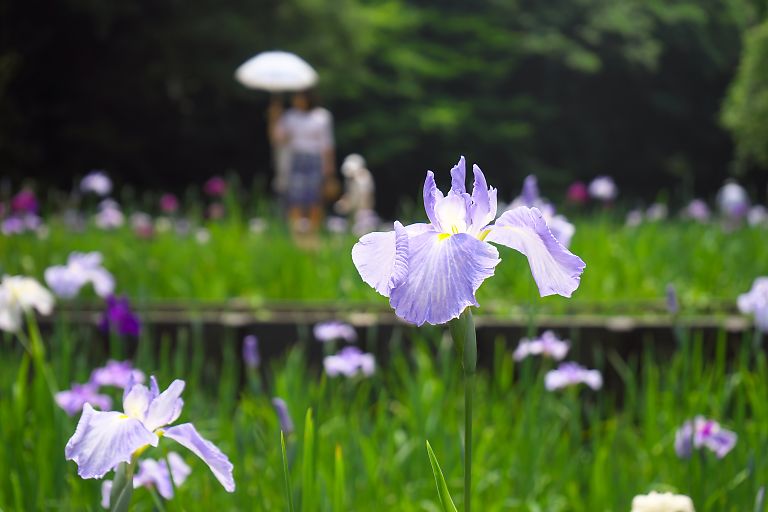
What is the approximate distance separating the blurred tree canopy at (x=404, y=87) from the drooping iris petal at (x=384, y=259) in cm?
1216

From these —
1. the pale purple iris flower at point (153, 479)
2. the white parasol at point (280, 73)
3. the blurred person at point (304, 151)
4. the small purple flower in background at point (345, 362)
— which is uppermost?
the white parasol at point (280, 73)

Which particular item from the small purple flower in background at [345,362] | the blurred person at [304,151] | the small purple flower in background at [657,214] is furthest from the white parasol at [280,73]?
the small purple flower in background at [345,362]

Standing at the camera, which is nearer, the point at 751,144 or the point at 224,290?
the point at 224,290

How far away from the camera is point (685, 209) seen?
584cm

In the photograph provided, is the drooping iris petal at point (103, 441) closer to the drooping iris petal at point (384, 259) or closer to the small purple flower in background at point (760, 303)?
the drooping iris petal at point (384, 259)

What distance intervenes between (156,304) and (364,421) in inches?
78.7

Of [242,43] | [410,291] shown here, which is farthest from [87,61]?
[410,291]

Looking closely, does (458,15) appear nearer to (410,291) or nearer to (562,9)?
(562,9)

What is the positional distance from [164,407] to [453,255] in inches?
14.1

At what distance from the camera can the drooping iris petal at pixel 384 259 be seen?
0.82 m

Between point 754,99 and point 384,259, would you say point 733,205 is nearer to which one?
point 384,259

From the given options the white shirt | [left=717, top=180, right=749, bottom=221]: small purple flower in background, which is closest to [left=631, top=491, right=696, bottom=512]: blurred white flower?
[left=717, top=180, right=749, bottom=221]: small purple flower in background

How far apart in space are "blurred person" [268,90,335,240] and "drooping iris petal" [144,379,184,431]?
5902 mm

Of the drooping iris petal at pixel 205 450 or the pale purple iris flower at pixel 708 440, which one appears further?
the pale purple iris flower at pixel 708 440
